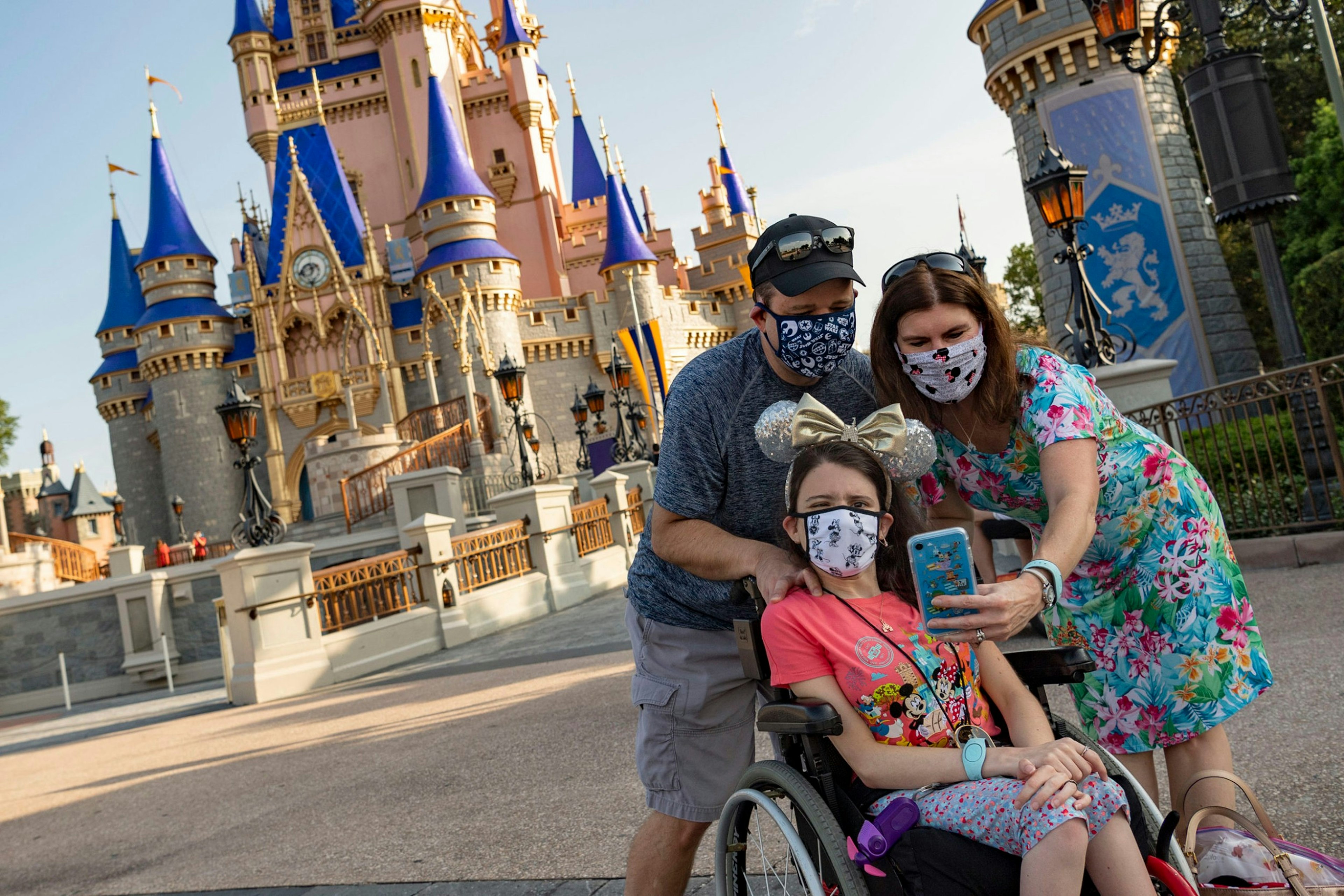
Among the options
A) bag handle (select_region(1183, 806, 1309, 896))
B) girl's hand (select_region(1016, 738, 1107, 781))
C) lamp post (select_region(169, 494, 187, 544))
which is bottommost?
bag handle (select_region(1183, 806, 1309, 896))

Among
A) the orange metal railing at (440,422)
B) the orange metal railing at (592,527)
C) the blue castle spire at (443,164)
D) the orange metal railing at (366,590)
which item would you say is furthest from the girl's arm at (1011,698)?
the blue castle spire at (443,164)

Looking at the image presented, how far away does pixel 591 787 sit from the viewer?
4152mm

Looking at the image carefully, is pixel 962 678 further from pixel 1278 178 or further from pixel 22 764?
pixel 22 764

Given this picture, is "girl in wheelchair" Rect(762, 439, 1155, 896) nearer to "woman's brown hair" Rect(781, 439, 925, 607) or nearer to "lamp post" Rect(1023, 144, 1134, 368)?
"woman's brown hair" Rect(781, 439, 925, 607)

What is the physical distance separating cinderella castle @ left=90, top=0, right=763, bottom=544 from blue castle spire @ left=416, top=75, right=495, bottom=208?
0.07 m

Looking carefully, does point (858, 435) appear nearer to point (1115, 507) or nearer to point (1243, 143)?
point (1115, 507)

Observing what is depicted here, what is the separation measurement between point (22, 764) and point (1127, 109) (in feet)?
64.5

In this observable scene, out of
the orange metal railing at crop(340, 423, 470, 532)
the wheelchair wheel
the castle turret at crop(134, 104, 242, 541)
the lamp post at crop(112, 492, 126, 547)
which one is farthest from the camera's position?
the lamp post at crop(112, 492, 126, 547)

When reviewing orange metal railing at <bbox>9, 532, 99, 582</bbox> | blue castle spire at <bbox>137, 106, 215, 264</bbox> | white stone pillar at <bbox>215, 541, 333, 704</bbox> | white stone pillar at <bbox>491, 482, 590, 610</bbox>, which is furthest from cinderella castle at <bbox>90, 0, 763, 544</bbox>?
white stone pillar at <bbox>215, 541, 333, 704</bbox>

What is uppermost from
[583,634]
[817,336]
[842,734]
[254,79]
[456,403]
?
[254,79]

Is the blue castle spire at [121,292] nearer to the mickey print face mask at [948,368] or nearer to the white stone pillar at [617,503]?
the white stone pillar at [617,503]

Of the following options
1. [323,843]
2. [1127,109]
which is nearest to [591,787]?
[323,843]

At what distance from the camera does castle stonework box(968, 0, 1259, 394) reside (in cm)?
1847

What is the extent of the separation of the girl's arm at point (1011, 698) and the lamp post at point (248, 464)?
9708mm
